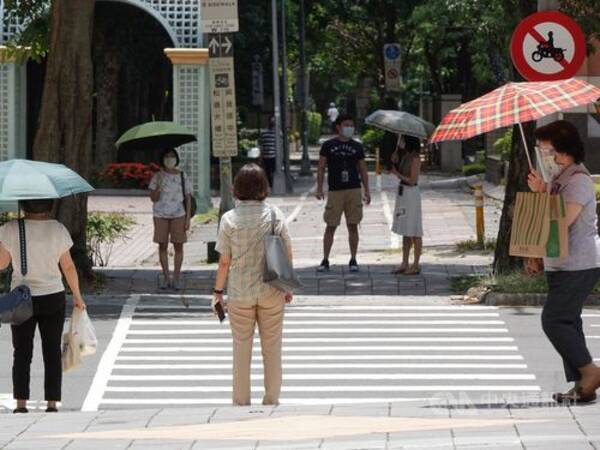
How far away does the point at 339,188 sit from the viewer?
64.4ft

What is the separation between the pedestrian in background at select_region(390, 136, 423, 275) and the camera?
760 inches

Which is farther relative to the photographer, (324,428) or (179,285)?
(179,285)

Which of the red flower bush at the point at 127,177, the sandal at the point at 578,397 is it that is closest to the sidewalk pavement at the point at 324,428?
the sandal at the point at 578,397

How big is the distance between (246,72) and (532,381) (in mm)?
34585

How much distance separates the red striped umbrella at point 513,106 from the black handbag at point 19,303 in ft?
9.38

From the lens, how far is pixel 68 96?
1861 cm

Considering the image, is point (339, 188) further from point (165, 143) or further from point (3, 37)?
point (3, 37)

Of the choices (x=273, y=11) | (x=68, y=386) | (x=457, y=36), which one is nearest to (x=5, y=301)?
(x=68, y=386)

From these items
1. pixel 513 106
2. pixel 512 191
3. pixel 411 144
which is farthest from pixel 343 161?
pixel 513 106

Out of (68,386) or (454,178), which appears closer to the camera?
(68,386)

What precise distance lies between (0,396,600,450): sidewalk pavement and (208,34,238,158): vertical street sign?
13446mm

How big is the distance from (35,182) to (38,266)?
60cm

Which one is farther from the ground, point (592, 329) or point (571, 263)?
point (571, 263)

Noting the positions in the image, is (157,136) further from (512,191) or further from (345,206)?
(512,191)
